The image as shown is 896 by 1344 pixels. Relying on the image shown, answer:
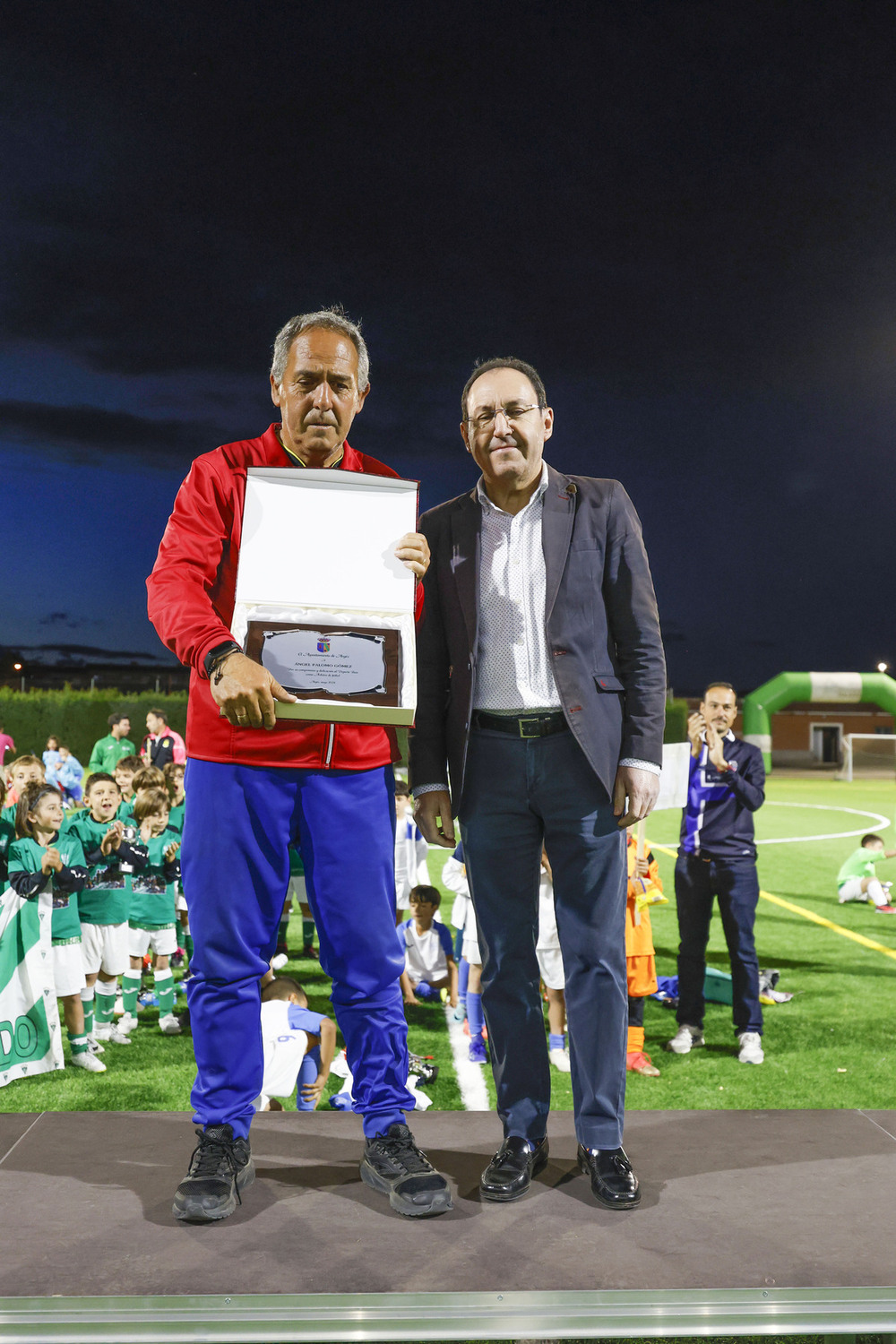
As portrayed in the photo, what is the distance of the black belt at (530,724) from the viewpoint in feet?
7.83

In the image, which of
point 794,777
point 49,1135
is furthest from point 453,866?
point 794,777

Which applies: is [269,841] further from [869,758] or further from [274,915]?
[869,758]

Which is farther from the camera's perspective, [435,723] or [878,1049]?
[878,1049]

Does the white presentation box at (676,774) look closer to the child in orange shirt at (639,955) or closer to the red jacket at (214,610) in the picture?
the child in orange shirt at (639,955)

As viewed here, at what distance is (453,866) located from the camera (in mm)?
6371

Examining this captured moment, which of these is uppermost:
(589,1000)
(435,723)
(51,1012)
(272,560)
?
(272,560)

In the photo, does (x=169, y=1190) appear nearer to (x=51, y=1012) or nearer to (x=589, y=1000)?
(x=589, y=1000)

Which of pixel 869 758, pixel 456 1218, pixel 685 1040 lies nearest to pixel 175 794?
pixel 685 1040

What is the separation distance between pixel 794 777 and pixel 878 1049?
28.8m

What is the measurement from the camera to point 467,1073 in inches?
208

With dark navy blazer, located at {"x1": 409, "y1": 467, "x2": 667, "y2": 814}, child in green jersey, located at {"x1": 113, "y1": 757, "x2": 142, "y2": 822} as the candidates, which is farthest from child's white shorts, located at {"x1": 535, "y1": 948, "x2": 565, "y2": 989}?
child in green jersey, located at {"x1": 113, "y1": 757, "x2": 142, "y2": 822}

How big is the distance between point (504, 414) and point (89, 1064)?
436 centimetres

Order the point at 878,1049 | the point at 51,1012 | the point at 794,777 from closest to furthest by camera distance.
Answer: the point at 51,1012 → the point at 878,1049 → the point at 794,777

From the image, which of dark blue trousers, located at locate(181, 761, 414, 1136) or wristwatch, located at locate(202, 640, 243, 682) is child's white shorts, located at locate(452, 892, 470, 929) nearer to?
dark blue trousers, located at locate(181, 761, 414, 1136)
